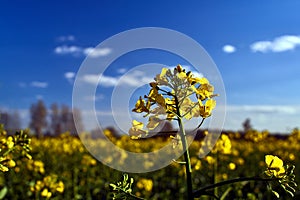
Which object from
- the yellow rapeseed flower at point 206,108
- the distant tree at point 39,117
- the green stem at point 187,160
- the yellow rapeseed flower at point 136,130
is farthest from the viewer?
the distant tree at point 39,117

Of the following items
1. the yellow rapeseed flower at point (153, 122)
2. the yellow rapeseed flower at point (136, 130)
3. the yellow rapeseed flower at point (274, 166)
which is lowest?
the yellow rapeseed flower at point (274, 166)

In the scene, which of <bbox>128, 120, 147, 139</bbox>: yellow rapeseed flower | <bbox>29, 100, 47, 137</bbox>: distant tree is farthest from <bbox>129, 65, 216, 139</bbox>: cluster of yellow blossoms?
<bbox>29, 100, 47, 137</bbox>: distant tree

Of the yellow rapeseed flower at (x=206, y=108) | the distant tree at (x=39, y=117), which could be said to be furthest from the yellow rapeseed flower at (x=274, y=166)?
the distant tree at (x=39, y=117)

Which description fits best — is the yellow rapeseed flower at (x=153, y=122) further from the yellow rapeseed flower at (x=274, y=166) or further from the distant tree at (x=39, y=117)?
the distant tree at (x=39, y=117)

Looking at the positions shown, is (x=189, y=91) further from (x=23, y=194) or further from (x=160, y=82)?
(x=23, y=194)

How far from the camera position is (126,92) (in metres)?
2.29

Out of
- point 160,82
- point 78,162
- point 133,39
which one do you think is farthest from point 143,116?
point 78,162

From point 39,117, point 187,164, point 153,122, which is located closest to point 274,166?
point 187,164

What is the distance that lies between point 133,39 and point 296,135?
251 inches

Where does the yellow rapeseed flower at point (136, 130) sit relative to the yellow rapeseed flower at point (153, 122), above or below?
below

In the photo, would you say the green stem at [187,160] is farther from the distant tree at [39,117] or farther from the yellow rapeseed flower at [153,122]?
the distant tree at [39,117]

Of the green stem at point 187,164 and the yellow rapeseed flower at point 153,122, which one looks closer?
the green stem at point 187,164

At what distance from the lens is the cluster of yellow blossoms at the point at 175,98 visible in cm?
163

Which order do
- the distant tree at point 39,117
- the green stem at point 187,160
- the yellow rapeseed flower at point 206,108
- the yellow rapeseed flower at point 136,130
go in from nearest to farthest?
1. the green stem at point 187,160
2. the yellow rapeseed flower at point 206,108
3. the yellow rapeseed flower at point 136,130
4. the distant tree at point 39,117
